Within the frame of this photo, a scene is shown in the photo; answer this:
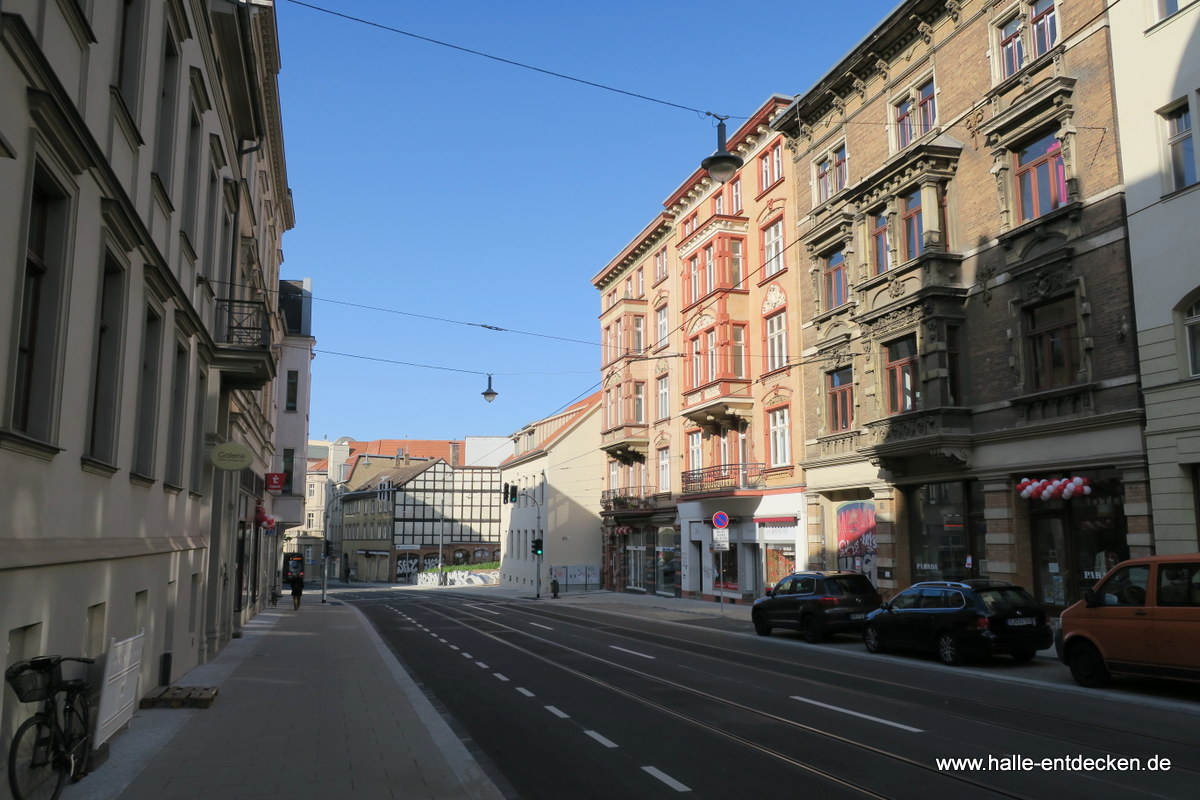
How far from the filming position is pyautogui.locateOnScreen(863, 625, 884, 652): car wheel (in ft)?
61.3

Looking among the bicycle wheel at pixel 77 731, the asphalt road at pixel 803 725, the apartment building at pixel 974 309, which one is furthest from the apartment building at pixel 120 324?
the apartment building at pixel 974 309

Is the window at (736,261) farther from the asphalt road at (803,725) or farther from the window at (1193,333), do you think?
the window at (1193,333)

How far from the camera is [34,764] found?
6703 mm

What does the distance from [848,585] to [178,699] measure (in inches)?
596

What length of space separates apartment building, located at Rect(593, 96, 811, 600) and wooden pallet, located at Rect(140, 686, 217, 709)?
66.6ft

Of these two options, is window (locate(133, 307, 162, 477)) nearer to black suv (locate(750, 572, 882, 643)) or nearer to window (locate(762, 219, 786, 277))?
black suv (locate(750, 572, 882, 643))

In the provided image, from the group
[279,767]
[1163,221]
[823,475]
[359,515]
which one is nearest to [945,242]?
[1163,221]

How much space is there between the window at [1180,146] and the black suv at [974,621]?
339 inches

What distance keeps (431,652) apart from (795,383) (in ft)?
55.4

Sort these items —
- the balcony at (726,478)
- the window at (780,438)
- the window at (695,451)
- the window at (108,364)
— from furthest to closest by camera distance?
the window at (695,451) → the balcony at (726,478) → the window at (780,438) → the window at (108,364)

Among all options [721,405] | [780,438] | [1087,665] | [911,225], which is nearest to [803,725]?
[1087,665]

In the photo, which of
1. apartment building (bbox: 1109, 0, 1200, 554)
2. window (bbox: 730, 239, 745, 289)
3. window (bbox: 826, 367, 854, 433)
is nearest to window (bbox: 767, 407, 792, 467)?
window (bbox: 826, 367, 854, 433)

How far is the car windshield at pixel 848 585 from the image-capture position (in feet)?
71.1

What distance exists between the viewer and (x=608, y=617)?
3191 centimetres
